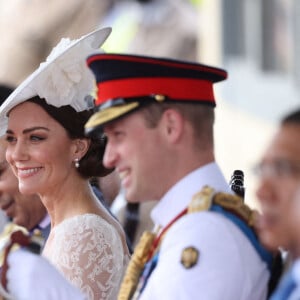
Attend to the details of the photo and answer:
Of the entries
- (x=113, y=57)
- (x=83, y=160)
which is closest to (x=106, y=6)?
(x=83, y=160)

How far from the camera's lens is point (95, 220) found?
4988 millimetres

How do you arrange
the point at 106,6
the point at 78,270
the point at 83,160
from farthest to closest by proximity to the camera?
the point at 106,6 < the point at 83,160 < the point at 78,270

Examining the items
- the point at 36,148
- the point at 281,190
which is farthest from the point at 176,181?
the point at 36,148

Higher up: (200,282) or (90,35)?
(90,35)

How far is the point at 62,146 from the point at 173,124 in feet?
3.97

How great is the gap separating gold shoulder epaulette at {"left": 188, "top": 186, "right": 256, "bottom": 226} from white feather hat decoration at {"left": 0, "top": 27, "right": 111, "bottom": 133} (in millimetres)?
1230

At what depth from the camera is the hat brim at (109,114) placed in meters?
4.05

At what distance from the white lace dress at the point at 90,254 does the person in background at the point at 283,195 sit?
1374mm

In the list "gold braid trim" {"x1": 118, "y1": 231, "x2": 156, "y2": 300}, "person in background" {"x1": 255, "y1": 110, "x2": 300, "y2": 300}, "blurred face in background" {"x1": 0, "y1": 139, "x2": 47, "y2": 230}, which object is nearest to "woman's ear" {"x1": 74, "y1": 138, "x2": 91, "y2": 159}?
"blurred face in background" {"x1": 0, "y1": 139, "x2": 47, "y2": 230}

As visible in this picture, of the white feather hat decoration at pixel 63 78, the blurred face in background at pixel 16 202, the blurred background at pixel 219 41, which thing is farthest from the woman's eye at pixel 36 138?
the blurred background at pixel 219 41

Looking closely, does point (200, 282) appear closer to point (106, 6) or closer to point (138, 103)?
point (138, 103)

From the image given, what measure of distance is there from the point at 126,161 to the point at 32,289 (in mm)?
461

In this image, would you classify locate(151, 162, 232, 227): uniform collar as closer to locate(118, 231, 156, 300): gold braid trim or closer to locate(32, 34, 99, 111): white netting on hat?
locate(118, 231, 156, 300): gold braid trim

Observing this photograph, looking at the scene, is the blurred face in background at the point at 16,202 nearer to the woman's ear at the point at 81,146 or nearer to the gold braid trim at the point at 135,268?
the woman's ear at the point at 81,146
